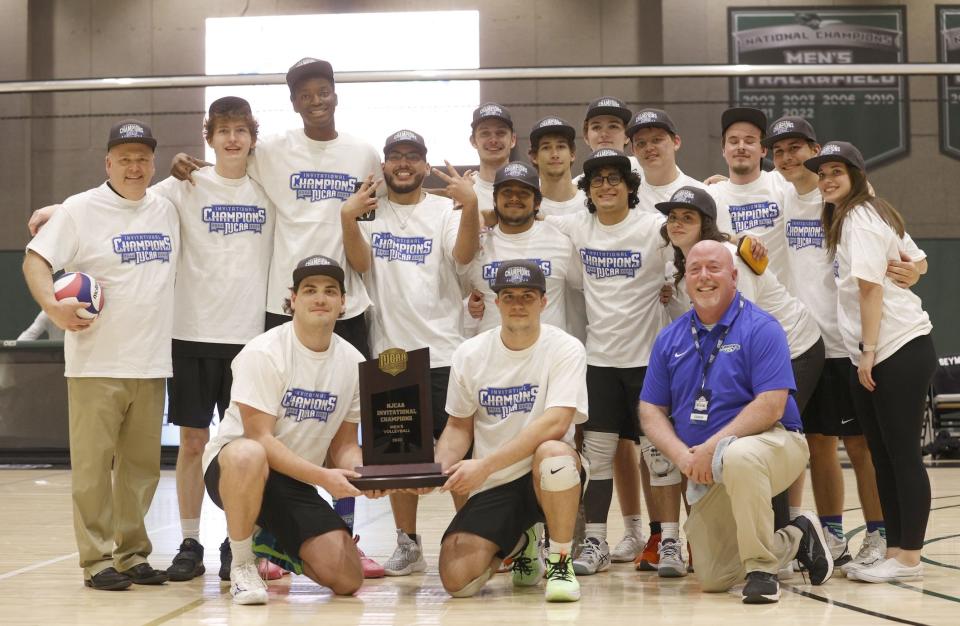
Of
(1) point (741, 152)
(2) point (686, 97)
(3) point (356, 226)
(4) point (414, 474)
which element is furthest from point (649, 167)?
(2) point (686, 97)

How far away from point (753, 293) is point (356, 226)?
5.64ft

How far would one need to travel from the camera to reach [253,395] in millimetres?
4094

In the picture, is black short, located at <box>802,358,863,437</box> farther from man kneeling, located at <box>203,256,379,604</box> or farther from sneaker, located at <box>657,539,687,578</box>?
man kneeling, located at <box>203,256,379,604</box>

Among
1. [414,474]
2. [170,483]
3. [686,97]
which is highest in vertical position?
[686,97]

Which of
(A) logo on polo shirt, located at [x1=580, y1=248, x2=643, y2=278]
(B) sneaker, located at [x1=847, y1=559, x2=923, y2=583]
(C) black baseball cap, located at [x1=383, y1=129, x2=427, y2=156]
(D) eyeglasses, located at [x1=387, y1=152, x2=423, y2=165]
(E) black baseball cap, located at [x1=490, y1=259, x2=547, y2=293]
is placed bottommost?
(B) sneaker, located at [x1=847, y1=559, x2=923, y2=583]

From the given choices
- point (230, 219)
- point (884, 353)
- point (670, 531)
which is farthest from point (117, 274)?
point (884, 353)

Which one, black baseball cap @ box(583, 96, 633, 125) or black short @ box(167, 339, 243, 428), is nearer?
black short @ box(167, 339, 243, 428)

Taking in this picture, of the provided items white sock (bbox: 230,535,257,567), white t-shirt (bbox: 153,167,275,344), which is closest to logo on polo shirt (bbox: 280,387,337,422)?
white sock (bbox: 230,535,257,567)

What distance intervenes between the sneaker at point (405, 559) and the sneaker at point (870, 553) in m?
1.82

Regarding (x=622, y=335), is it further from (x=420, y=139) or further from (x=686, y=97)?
(x=686, y=97)

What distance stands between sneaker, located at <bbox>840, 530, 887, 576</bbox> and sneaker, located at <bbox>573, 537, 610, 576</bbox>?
1001 mm

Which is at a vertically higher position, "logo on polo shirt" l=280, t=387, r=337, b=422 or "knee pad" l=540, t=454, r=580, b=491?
"logo on polo shirt" l=280, t=387, r=337, b=422

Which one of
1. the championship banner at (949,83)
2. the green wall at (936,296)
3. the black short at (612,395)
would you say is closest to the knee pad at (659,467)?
the black short at (612,395)

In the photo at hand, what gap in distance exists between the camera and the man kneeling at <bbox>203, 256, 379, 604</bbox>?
4004mm
